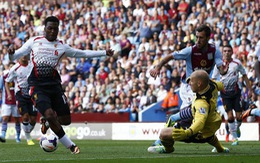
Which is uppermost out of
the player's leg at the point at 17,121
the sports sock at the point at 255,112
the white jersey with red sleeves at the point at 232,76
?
the white jersey with red sleeves at the point at 232,76

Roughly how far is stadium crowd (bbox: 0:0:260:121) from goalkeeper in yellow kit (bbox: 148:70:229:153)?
11.8 m

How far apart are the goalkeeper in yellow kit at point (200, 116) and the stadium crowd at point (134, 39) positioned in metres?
11.8

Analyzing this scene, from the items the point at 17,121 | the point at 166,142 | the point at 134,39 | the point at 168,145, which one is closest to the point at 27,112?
Answer: the point at 17,121

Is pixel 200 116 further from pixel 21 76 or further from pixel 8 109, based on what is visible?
pixel 8 109

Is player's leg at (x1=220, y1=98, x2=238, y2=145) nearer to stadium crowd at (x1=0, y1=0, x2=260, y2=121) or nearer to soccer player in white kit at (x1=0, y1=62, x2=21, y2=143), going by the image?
stadium crowd at (x1=0, y1=0, x2=260, y2=121)

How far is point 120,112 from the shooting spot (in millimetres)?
27453

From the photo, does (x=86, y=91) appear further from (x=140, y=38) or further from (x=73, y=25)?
(x=73, y=25)

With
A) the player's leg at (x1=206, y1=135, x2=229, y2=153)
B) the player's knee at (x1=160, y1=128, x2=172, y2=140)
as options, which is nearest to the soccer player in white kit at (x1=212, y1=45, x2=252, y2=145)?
the player's leg at (x1=206, y1=135, x2=229, y2=153)

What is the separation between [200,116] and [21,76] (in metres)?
9.28

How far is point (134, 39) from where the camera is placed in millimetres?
30500

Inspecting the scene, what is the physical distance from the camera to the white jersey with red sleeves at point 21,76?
1998 cm

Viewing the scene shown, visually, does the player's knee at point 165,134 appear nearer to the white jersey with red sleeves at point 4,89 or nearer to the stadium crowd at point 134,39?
the white jersey with red sleeves at point 4,89

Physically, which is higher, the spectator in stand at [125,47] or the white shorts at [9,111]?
the spectator in stand at [125,47]

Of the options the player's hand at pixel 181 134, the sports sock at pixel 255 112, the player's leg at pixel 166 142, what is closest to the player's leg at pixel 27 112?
the sports sock at pixel 255 112
